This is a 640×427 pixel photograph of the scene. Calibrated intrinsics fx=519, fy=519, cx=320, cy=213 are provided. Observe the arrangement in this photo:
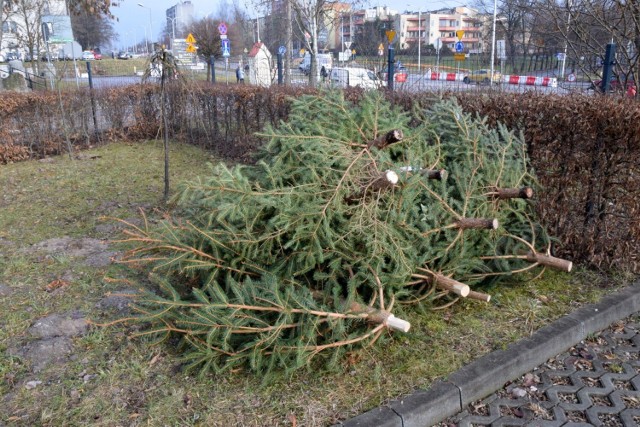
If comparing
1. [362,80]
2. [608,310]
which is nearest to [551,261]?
[608,310]

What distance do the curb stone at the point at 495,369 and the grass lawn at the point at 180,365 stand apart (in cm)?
8

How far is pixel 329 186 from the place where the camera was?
344 centimetres

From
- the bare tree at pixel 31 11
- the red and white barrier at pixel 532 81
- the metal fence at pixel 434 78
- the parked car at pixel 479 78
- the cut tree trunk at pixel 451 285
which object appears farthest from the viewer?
the bare tree at pixel 31 11

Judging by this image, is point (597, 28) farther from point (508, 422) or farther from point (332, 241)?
point (508, 422)

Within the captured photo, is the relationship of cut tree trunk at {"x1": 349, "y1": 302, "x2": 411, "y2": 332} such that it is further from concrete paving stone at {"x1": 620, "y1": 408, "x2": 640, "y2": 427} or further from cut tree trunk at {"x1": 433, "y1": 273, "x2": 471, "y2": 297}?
concrete paving stone at {"x1": 620, "y1": 408, "x2": 640, "y2": 427}

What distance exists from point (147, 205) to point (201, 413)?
444 cm

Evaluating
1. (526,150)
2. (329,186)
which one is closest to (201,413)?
(329,186)

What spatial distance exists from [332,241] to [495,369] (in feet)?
4.12

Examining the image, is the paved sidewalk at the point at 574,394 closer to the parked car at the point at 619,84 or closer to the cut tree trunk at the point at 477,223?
the cut tree trunk at the point at 477,223

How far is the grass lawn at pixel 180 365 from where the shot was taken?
2848mm

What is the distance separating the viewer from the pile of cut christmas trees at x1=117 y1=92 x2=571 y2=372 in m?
3.13

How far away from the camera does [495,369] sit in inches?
124

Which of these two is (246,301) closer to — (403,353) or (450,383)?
(403,353)

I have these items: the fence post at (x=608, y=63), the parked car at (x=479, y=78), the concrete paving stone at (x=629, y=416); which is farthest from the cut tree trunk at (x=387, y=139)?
the fence post at (x=608, y=63)
